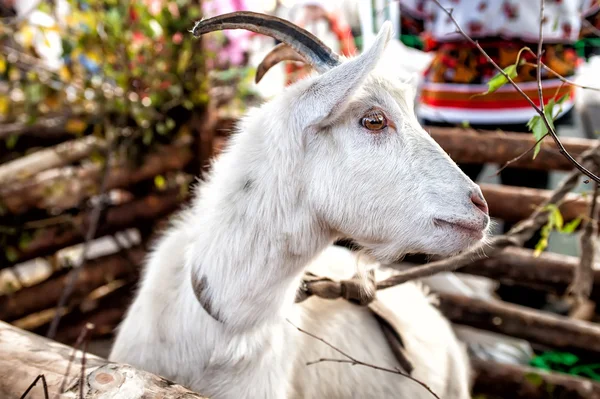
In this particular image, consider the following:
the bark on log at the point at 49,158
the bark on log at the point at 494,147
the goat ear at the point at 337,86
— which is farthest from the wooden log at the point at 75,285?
the goat ear at the point at 337,86

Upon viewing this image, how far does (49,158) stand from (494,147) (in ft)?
9.04

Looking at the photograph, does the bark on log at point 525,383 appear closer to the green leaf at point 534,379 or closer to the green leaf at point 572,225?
the green leaf at point 534,379

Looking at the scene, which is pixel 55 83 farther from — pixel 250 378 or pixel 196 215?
pixel 250 378

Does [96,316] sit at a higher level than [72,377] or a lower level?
lower

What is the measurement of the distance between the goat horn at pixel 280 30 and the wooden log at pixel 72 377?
0.93m

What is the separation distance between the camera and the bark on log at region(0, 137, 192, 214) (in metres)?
3.19

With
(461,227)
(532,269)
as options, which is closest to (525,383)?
(532,269)

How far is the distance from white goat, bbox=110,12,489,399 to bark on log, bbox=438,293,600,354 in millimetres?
1547

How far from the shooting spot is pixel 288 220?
1.75 m

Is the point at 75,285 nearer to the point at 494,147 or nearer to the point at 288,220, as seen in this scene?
the point at 288,220

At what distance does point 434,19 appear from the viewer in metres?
3.25

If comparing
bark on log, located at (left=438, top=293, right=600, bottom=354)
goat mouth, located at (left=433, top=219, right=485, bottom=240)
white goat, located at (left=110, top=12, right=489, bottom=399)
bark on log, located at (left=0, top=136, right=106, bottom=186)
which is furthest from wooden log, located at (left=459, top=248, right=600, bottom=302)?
bark on log, located at (left=0, top=136, right=106, bottom=186)

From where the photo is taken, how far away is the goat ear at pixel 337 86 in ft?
5.03

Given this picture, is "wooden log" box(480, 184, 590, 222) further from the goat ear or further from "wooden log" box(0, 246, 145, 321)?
"wooden log" box(0, 246, 145, 321)
